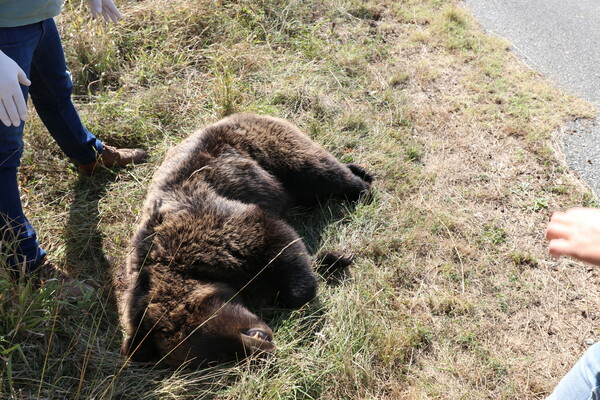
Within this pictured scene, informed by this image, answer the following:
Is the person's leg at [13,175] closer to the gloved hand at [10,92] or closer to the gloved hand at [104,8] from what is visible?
the gloved hand at [10,92]

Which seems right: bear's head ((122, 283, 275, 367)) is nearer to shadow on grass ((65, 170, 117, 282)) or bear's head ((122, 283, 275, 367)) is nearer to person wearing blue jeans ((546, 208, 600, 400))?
shadow on grass ((65, 170, 117, 282))

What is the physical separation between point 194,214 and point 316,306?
1.15 m

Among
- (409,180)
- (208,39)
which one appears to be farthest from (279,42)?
(409,180)

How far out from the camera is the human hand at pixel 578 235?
1525mm

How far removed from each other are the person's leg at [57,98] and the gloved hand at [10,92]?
3.02 ft

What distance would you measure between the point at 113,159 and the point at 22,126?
1411 millimetres

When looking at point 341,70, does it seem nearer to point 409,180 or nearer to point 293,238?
point 409,180

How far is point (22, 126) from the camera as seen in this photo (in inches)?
131

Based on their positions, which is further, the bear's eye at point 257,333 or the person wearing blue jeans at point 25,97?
the bear's eye at point 257,333

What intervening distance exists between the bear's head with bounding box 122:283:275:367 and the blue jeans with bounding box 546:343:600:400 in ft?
5.76

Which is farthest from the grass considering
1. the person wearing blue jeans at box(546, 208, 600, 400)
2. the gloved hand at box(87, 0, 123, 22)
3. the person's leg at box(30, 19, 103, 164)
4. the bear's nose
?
the person wearing blue jeans at box(546, 208, 600, 400)

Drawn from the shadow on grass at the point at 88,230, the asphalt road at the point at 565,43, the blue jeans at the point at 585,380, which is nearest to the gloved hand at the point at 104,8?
the shadow on grass at the point at 88,230

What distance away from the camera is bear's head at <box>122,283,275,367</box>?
3139 mm

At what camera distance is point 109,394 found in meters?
3.06
